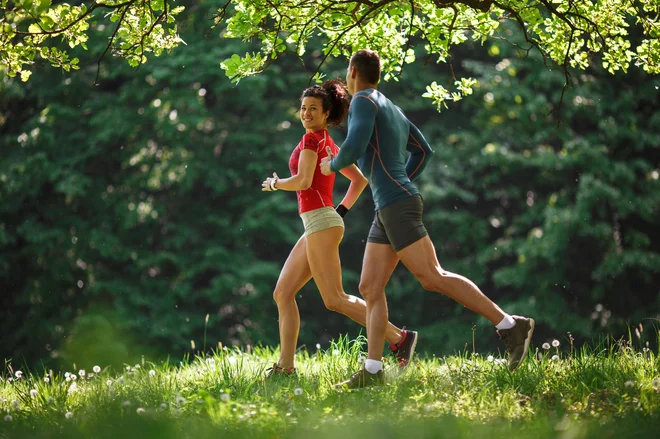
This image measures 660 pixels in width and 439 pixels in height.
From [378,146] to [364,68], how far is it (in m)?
0.48

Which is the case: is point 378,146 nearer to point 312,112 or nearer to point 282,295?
point 312,112

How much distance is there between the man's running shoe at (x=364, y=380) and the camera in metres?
5.08

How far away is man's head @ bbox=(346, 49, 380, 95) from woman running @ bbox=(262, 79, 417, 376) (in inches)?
13.8

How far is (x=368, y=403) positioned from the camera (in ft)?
15.4

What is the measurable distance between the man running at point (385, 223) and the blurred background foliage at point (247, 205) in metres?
10.7

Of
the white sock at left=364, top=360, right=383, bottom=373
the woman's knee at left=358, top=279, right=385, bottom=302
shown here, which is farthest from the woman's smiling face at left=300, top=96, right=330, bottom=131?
the white sock at left=364, top=360, right=383, bottom=373

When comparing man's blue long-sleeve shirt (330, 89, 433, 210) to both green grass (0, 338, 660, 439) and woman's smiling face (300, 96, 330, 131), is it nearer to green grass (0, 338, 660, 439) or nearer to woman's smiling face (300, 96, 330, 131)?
woman's smiling face (300, 96, 330, 131)

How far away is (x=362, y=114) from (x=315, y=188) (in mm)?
676

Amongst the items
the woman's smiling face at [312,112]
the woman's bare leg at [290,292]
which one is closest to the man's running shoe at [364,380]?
the woman's bare leg at [290,292]

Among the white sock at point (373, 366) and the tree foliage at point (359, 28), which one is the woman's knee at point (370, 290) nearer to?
the white sock at point (373, 366)

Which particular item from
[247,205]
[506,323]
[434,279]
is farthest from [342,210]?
[247,205]

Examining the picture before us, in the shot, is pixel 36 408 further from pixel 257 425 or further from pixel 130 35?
pixel 130 35

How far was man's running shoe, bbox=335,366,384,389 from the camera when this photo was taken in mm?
5078

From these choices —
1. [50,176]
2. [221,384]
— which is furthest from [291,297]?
[50,176]
